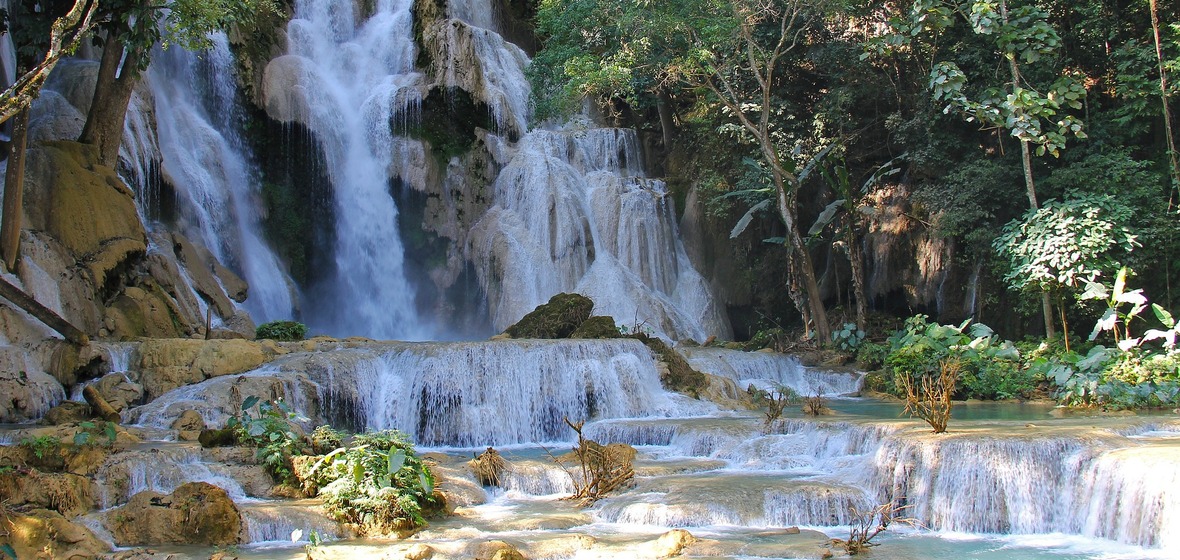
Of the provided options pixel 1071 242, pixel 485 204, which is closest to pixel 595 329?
pixel 485 204

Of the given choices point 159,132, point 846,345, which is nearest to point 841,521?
point 846,345

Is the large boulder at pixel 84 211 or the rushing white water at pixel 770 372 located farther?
the rushing white water at pixel 770 372

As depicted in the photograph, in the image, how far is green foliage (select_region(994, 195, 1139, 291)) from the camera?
48.3 ft

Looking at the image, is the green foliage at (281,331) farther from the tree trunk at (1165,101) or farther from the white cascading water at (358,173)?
the tree trunk at (1165,101)

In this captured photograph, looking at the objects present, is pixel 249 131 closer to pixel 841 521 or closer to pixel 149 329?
pixel 149 329

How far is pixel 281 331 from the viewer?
664 inches

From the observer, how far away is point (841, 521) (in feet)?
27.6

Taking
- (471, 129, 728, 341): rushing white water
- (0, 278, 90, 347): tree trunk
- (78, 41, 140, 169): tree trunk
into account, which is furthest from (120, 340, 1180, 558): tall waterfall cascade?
(471, 129, 728, 341): rushing white water

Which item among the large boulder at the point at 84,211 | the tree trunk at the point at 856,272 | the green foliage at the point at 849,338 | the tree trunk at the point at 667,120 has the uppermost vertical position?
the tree trunk at the point at 667,120

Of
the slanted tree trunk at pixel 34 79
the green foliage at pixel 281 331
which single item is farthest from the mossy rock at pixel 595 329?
the slanted tree trunk at pixel 34 79

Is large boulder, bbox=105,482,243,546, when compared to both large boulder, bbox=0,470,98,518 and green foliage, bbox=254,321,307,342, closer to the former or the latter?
large boulder, bbox=0,470,98,518

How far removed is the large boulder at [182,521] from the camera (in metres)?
7.83

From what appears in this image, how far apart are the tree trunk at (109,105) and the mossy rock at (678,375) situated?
32.7ft

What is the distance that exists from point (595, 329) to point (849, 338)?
5459mm
